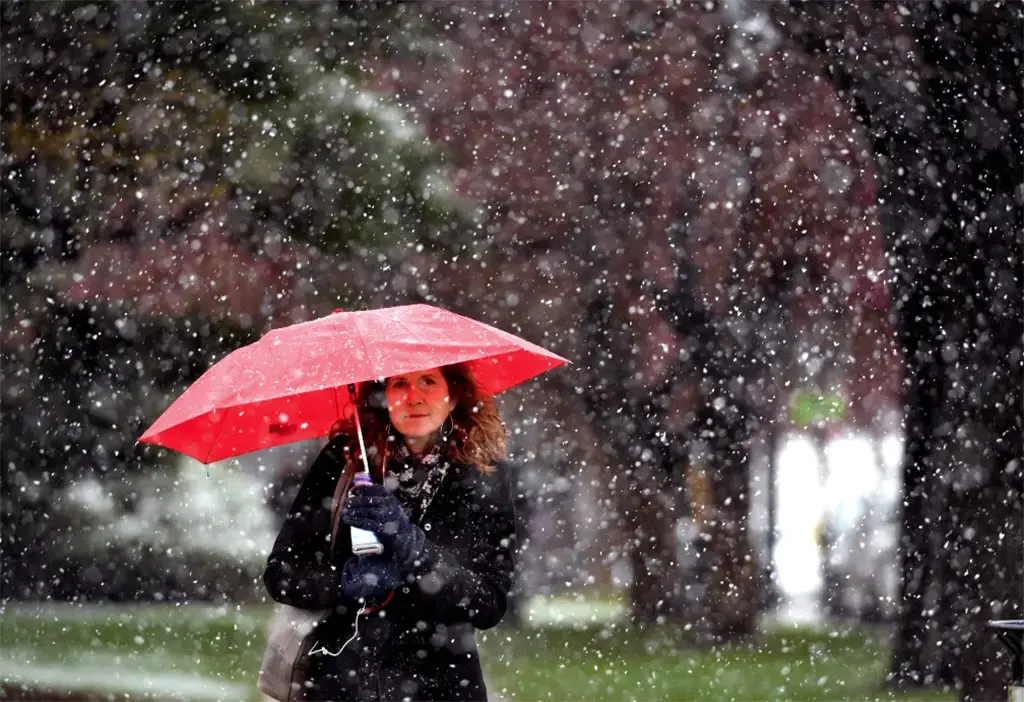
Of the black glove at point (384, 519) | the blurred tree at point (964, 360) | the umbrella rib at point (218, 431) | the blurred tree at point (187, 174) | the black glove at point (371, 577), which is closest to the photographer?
the black glove at point (384, 519)

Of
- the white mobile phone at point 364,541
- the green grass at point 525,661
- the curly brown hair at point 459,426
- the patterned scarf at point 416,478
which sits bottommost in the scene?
the white mobile phone at point 364,541

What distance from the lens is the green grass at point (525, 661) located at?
404 inches

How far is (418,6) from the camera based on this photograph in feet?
49.4

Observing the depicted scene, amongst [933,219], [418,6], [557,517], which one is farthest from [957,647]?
[557,517]

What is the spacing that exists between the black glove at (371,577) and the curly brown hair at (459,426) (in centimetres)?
27

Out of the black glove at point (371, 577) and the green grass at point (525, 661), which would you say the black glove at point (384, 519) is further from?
the green grass at point (525, 661)

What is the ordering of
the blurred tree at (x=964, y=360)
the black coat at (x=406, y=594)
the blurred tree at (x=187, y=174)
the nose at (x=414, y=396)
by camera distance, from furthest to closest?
the blurred tree at (x=187, y=174) < the blurred tree at (x=964, y=360) < the nose at (x=414, y=396) < the black coat at (x=406, y=594)

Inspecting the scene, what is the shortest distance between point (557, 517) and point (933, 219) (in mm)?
10348

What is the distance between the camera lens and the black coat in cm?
367

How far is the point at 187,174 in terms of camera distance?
14.1 m

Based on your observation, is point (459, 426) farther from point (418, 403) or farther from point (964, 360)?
point (964, 360)

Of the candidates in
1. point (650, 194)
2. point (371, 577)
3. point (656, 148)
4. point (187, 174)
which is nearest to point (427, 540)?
point (371, 577)

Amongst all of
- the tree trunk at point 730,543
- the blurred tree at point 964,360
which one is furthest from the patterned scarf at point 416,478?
the tree trunk at point 730,543

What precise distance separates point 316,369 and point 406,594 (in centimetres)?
64
